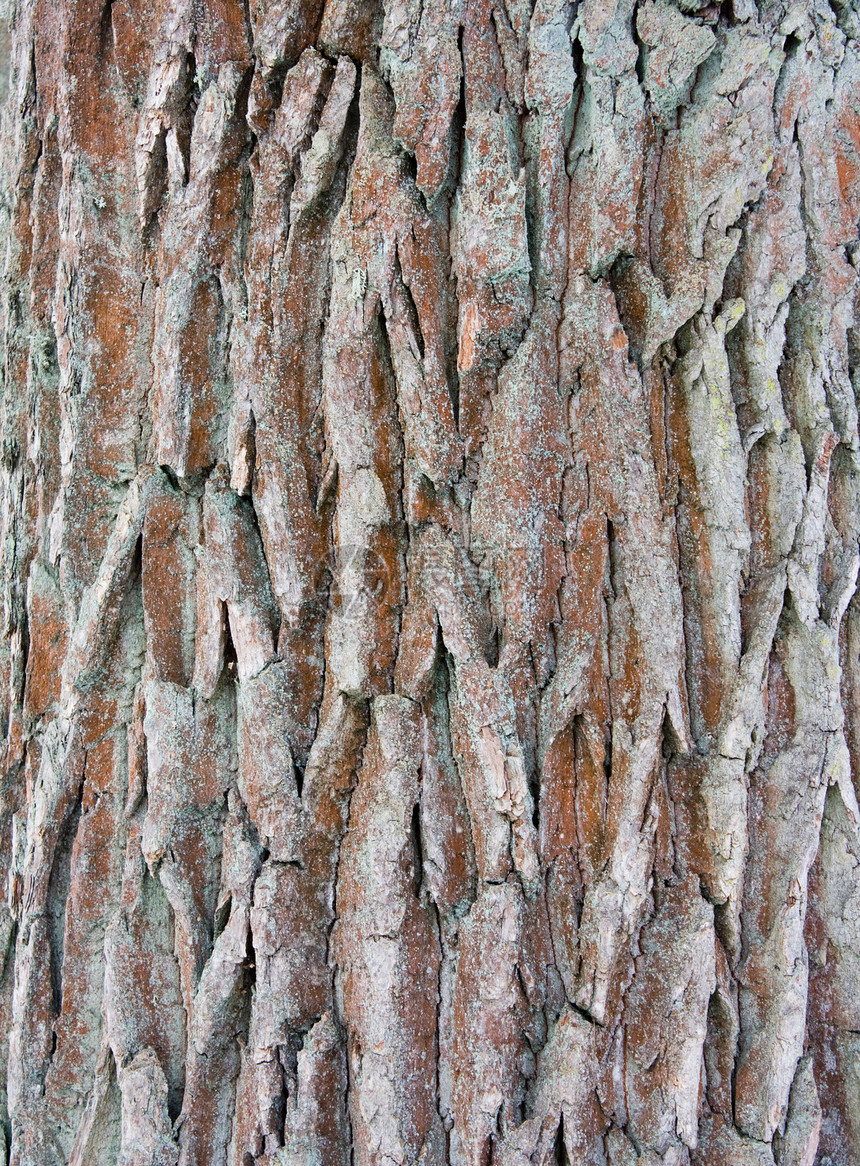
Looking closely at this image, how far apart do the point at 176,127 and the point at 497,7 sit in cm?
62

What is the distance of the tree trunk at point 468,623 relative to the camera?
1274 mm

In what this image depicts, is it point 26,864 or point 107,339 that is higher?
point 107,339

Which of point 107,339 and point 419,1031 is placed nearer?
point 419,1031

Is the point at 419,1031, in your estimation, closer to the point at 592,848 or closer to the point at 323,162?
the point at 592,848

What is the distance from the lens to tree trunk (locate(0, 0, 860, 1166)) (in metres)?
1.27

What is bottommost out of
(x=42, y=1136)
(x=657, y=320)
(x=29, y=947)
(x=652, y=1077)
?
(x=42, y=1136)

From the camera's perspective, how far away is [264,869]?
4.35 ft

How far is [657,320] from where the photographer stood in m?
1.37

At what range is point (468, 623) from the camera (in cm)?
131

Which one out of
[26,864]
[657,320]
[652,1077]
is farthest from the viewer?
[26,864]

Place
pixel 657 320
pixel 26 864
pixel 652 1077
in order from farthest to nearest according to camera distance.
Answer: pixel 26 864 → pixel 657 320 → pixel 652 1077

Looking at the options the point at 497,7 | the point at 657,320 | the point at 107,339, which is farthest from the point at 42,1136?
the point at 497,7

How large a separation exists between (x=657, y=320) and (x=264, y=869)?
1.11m

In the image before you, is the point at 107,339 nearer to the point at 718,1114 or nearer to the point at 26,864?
the point at 26,864
